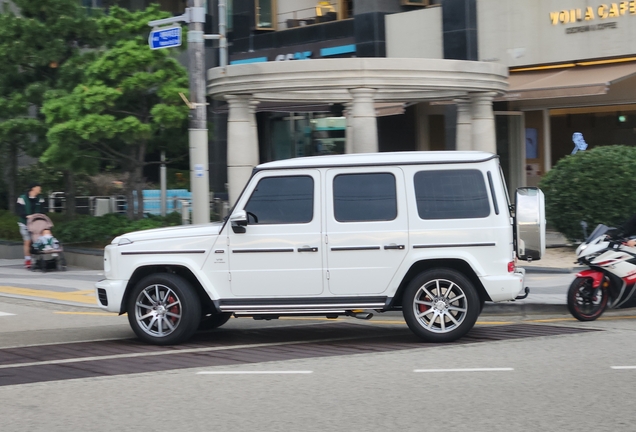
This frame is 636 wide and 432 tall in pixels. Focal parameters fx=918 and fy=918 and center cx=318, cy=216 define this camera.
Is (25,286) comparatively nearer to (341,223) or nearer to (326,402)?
(341,223)

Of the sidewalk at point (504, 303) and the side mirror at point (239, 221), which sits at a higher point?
the side mirror at point (239, 221)

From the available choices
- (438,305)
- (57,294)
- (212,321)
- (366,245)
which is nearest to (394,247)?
(366,245)

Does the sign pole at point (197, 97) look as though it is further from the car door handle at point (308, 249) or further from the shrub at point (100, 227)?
the shrub at point (100, 227)

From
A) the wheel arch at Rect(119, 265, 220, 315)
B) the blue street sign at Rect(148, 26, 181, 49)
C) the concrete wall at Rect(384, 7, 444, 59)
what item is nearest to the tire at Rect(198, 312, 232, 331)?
the wheel arch at Rect(119, 265, 220, 315)

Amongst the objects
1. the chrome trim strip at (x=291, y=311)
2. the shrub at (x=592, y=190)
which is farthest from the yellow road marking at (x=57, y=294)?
the shrub at (x=592, y=190)

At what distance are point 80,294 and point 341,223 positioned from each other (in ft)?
23.0

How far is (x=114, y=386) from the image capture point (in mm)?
7707

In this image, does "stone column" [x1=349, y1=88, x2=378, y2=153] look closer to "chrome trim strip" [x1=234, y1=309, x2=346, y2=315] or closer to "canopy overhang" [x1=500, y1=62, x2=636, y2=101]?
"canopy overhang" [x1=500, y1=62, x2=636, y2=101]

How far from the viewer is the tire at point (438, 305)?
9.46 m

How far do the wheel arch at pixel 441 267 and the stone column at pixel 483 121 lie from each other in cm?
1005

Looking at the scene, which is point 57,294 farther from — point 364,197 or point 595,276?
point 595,276

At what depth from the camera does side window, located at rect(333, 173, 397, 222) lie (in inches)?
377

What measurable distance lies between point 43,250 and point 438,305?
11468 mm

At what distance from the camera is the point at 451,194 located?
9.55 metres
